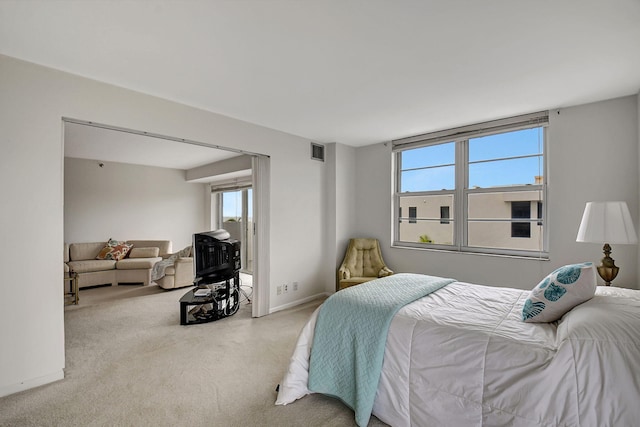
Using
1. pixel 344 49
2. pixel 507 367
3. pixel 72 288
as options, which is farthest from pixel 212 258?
pixel 507 367

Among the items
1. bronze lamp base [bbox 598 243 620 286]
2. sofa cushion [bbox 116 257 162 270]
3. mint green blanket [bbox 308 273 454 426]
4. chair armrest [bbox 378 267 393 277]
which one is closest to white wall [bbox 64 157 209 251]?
sofa cushion [bbox 116 257 162 270]

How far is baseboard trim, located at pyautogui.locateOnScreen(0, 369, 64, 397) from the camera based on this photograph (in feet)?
6.90

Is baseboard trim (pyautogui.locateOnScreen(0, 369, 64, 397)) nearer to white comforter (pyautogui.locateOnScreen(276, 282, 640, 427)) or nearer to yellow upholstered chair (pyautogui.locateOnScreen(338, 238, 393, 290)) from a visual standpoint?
white comforter (pyautogui.locateOnScreen(276, 282, 640, 427))

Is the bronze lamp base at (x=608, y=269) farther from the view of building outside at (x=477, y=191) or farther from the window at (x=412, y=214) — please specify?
the window at (x=412, y=214)

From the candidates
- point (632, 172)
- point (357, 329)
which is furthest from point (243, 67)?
point (632, 172)

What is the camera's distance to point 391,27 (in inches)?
71.1

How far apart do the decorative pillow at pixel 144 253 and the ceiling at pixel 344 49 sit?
A: 13.8 feet

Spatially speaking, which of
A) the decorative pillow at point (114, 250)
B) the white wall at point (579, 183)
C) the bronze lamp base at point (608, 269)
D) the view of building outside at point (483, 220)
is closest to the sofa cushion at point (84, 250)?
the decorative pillow at point (114, 250)

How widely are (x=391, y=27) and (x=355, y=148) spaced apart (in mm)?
3080

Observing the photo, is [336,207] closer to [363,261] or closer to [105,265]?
[363,261]

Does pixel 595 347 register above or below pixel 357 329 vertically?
above

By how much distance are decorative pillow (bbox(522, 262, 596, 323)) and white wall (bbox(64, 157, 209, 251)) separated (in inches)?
286

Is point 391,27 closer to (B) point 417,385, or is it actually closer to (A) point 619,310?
(A) point 619,310

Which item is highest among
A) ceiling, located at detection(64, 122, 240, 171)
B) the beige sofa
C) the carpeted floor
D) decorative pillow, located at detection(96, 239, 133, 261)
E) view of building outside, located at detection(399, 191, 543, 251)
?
ceiling, located at detection(64, 122, 240, 171)
